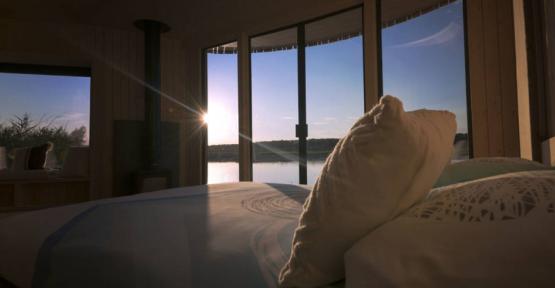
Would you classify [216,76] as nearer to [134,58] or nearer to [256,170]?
[134,58]

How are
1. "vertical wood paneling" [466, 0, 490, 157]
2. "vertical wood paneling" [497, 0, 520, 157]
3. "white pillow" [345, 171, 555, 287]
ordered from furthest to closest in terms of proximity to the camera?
"vertical wood paneling" [466, 0, 490, 157] → "vertical wood paneling" [497, 0, 520, 157] → "white pillow" [345, 171, 555, 287]

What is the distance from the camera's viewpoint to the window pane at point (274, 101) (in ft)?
14.8

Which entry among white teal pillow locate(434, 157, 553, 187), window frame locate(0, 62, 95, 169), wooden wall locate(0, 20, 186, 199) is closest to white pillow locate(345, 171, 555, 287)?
white teal pillow locate(434, 157, 553, 187)

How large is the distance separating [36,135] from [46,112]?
373 mm

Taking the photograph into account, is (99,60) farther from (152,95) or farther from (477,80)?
(477,80)

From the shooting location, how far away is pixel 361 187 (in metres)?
0.57

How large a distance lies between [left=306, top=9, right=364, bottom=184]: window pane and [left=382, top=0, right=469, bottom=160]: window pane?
476mm

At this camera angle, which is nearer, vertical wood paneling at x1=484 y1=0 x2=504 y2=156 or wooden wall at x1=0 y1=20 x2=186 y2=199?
vertical wood paneling at x1=484 y1=0 x2=504 y2=156

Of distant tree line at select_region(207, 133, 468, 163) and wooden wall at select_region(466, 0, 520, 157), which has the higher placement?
wooden wall at select_region(466, 0, 520, 157)

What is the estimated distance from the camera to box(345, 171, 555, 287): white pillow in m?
0.40

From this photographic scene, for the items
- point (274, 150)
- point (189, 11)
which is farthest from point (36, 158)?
point (274, 150)

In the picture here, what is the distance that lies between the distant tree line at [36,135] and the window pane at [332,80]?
137 inches

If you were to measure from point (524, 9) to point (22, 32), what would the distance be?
18.0 feet

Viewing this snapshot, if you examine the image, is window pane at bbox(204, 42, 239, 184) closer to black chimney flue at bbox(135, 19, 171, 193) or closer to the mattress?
black chimney flue at bbox(135, 19, 171, 193)
